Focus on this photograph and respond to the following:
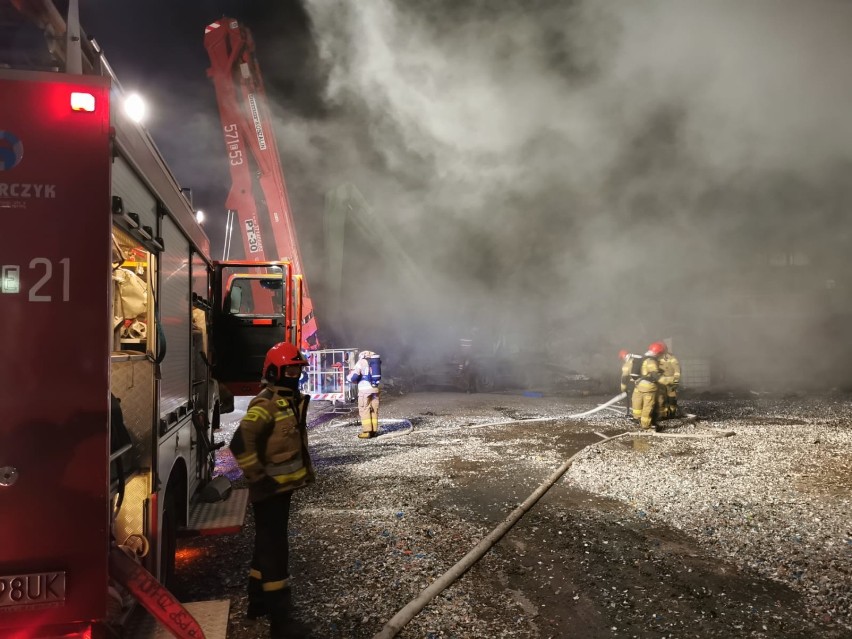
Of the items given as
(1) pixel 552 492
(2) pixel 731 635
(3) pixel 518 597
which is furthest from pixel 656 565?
(1) pixel 552 492

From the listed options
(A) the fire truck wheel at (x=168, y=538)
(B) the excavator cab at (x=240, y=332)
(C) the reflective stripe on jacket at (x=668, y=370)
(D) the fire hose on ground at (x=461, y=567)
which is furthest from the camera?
(C) the reflective stripe on jacket at (x=668, y=370)

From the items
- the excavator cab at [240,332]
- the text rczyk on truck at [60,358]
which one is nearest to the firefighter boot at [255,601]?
the text rczyk on truck at [60,358]

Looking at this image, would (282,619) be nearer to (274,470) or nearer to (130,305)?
(274,470)

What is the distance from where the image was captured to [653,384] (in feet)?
29.6

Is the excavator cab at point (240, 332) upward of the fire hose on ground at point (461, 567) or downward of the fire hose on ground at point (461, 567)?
upward

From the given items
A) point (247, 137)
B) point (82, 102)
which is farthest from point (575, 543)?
point (247, 137)

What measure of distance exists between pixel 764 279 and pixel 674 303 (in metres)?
4.06

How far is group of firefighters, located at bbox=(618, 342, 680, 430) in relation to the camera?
898 centimetres

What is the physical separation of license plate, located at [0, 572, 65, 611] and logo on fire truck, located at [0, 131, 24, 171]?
4.37ft

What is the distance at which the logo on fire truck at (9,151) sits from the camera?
1694mm

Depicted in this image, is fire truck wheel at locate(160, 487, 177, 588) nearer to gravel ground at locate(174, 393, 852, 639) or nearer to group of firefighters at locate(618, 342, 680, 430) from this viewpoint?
gravel ground at locate(174, 393, 852, 639)

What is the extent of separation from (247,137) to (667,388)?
10.3 meters

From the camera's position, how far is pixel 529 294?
22875mm

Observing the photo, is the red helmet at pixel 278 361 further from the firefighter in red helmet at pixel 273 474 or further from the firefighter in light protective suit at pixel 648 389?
the firefighter in light protective suit at pixel 648 389
